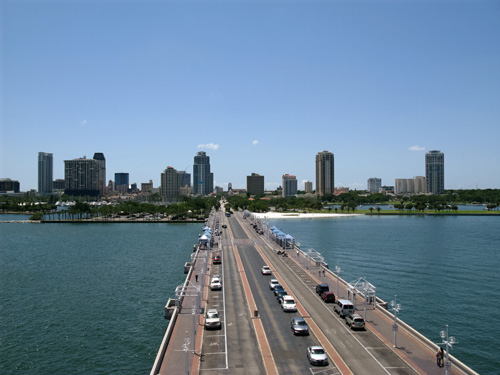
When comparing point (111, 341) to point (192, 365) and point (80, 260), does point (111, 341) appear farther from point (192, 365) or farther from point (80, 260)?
point (80, 260)

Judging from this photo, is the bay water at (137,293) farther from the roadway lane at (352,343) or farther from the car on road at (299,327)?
the car on road at (299,327)

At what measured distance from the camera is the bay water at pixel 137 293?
3422cm

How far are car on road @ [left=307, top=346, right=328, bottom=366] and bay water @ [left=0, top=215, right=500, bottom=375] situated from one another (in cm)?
1323

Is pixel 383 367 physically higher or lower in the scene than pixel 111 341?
higher

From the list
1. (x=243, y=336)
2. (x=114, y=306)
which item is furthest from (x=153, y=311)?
(x=243, y=336)

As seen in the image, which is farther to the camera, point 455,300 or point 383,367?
point 455,300

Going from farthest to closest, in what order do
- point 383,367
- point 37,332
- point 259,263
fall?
point 259,263 → point 37,332 → point 383,367

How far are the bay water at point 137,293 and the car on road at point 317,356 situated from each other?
521 inches

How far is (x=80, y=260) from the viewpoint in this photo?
79.9m

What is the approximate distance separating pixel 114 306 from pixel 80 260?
3728cm

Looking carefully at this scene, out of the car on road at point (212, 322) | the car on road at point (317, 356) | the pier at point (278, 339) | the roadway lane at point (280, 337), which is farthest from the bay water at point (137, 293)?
the car on road at point (317, 356)

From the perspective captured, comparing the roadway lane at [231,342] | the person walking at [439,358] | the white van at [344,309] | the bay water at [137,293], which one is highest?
the white van at [344,309]

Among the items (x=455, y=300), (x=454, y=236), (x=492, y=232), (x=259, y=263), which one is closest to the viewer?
(x=455, y=300)

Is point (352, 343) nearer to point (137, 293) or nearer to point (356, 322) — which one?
point (356, 322)
